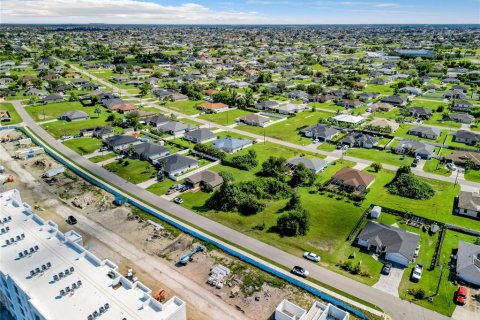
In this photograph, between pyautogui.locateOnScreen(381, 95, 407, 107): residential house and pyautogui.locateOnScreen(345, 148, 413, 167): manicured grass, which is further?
pyautogui.locateOnScreen(381, 95, 407, 107): residential house

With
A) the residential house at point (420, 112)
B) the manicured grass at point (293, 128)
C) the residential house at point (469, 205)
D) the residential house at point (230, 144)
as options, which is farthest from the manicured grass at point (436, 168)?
the residential house at point (230, 144)

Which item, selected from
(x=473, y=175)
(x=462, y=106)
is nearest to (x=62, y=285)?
(x=473, y=175)

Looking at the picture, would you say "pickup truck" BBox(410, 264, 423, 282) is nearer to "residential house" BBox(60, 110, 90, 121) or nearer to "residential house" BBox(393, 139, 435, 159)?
"residential house" BBox(393, 139, 435, 159)

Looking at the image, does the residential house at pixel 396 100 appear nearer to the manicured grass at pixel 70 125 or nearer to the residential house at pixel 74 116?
the manicured grass at pixel 70 125

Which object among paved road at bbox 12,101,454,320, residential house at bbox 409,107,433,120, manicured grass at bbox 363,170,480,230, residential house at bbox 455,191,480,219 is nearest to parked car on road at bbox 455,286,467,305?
paved road at bbox 12,101,454,320

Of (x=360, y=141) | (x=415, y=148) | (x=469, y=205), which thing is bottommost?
(x=469, y=205)

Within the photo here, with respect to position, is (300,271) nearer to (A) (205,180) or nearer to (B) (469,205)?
(A) (205,180)
